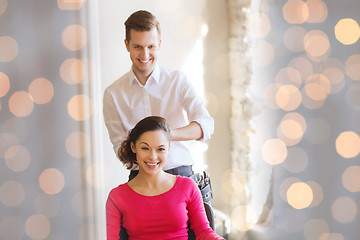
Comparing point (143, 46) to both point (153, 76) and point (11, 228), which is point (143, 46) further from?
point (11, 228)

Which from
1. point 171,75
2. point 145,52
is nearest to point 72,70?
point 145,52

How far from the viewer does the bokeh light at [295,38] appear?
27cm

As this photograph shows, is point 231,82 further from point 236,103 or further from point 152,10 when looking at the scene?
point 152,10

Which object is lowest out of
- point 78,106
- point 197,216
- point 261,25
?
point 197,216

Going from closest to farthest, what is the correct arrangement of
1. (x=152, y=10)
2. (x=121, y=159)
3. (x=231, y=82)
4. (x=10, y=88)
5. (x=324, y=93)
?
(x=10, y=88), (x=324, y=93), (x=121, y=159), (x=152, y=10), (x=231, y=82)

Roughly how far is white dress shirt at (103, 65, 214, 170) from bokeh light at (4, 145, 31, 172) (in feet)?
1.75

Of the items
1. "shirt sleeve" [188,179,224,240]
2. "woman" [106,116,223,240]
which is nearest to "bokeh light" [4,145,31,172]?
"woman" [106,116,223,240]

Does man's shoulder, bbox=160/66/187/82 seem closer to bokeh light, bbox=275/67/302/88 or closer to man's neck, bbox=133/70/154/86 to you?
man's neck, bbox=133/70/154/86

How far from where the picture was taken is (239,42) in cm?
96

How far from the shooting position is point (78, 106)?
0.51ft

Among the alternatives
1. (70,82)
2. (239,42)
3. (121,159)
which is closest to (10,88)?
(70,82)

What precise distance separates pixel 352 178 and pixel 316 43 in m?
0.11

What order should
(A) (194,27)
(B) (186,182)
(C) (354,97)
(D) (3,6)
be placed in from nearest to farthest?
(D) (3,6), (C) (354,97), (B) (186,182), (A) (194,27)

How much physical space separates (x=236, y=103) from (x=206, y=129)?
368 mm
